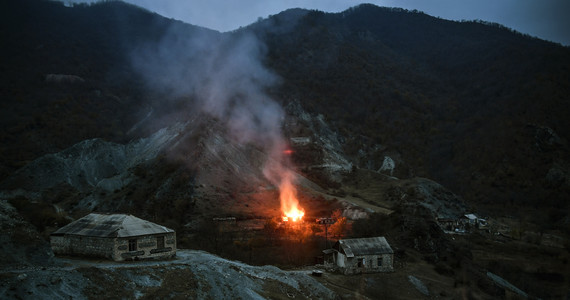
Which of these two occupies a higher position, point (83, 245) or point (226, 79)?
point (226, 79)

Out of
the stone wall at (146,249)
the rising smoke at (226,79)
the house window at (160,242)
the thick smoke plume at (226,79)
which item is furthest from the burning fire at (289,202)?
the house window at (160,242)

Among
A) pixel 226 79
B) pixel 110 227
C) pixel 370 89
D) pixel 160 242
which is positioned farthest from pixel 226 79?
pixel 110 227

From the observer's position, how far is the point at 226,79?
114125 mm

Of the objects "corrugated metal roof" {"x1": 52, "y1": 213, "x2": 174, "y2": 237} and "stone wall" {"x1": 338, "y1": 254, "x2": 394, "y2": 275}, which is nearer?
"corrugated metal roof" {"x1": 52, "y1": 213, "x2": 174, "y2": 237}

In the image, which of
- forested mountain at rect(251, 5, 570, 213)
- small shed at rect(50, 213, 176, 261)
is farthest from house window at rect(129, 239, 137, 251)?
forested mountain at rect(251, 5, 570, 213)

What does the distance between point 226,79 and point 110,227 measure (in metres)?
89.5

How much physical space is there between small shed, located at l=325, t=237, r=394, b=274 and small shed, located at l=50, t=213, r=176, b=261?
1561 centimetres

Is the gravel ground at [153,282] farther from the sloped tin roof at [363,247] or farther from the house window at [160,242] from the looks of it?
the sloped tin roof at [363,247]

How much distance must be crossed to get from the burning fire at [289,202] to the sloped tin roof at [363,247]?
20.2 meters

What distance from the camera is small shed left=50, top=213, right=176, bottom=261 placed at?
2711cm

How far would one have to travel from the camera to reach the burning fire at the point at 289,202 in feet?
199

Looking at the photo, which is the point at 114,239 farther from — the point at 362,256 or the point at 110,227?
the point at 362,256

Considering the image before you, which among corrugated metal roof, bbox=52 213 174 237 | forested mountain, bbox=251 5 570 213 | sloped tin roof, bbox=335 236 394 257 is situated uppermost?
forested mountain, bbox=251 5 570 213

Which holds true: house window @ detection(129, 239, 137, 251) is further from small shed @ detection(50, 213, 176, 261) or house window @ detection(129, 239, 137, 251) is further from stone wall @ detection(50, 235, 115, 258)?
stone wall @ detection(50, 235, 115, 258)
